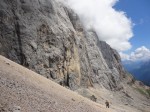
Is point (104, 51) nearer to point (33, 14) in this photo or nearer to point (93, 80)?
point (93, 80)

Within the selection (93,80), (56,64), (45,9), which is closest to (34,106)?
(56,64)

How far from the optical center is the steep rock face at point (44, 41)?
162ft

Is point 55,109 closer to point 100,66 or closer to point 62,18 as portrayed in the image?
point 62,18

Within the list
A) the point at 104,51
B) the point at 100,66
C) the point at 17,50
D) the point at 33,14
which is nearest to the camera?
the point at 17,50

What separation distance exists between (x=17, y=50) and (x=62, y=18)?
19.9m

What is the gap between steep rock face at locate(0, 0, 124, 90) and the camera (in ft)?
162

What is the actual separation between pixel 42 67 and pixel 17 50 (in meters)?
6.24

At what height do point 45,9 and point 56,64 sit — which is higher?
point 45,9

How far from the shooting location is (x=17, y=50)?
4922cm

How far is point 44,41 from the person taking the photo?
5372 cm

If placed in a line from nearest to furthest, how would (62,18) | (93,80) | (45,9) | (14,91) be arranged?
(14,91)
(45,9)
(62,18)
(93,80)

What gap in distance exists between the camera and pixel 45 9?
188 feet

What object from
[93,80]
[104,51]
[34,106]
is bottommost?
[34,106]

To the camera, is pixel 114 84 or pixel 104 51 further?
pixel 104 51
